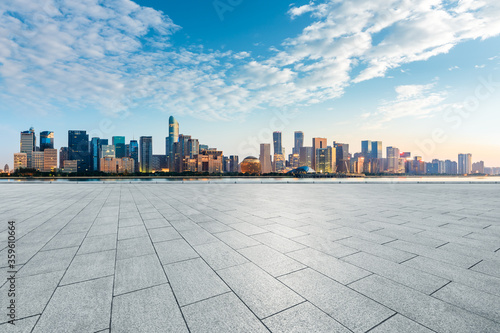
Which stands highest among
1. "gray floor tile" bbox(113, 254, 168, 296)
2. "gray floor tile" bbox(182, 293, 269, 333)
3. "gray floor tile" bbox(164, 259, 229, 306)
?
"gray floor tile" bbox(182, 293, 269, 333)

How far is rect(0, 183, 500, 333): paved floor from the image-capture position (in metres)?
3.15

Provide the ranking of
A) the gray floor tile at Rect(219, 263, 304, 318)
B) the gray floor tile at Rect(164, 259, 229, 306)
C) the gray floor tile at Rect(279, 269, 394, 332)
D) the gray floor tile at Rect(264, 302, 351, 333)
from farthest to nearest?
the gray floor tile at Rect(164, 259, 229, 306) < the gray floor tile at Rect(219, 263, 304, 318) < the gray floor tile at Rect(279, 269, 394, 332) < the gray floor tile at Rect(264, 302, 351, 333)

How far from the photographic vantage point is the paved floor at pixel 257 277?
3146mm

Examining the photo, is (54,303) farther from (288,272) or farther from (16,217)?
(16,217)

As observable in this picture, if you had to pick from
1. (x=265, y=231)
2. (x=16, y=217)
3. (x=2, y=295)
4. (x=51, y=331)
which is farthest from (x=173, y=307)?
(x=16, y=217)

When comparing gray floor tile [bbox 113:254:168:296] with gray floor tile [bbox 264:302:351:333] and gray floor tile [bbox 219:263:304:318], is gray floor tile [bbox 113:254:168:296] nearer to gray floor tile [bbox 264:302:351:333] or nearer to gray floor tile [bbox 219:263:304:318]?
gray floor tile [bbox 219:263:304:318]

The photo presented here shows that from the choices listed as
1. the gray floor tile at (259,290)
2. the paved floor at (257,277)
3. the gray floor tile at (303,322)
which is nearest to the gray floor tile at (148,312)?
the paved floor at (257,277)

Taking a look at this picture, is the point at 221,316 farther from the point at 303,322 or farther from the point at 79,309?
the point at 79,309

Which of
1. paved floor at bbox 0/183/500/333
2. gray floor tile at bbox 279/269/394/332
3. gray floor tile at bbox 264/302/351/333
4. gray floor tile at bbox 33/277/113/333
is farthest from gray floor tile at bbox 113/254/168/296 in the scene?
gray floor tile at bbox 279/269/394/332

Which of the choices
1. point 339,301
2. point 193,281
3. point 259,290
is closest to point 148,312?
point 193,281

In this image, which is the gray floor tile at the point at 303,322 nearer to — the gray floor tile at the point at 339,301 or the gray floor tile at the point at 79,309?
the gray floor tile at the point at 339,301

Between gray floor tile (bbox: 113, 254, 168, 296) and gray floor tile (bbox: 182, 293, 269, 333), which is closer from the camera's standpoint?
gray floor tile (bbox: 182, 293, 269, 333)

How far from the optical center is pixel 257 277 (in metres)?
4.43

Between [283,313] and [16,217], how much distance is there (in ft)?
40.5
